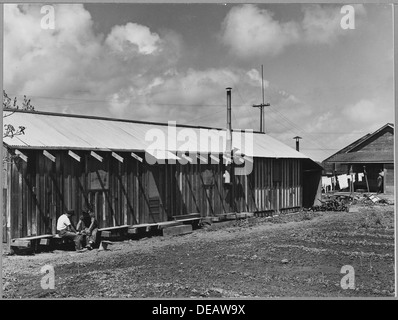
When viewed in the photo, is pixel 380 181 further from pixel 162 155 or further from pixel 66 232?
pixel 66 232

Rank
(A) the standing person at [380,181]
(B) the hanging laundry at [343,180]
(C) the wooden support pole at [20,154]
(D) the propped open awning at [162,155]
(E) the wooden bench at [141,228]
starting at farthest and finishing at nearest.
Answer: (B) the hanging laundry at [343,180] < (A) the standing person at [380,181] < (D) the propped open awning at [162,155] < (E) the wooden bench at [141,228] < (C) the wooden support pole at [20,154]

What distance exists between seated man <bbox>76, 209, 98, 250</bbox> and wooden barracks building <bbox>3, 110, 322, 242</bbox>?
0.30 m

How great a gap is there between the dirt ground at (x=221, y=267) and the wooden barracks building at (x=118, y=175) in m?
1.49

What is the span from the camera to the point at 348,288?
970 centimetres

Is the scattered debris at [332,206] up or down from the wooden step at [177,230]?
up

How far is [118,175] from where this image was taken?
16.0m

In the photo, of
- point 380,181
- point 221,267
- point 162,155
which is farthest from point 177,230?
point 380,181

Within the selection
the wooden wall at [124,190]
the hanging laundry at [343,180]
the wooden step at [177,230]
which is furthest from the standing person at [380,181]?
the wooden step at [177,230]

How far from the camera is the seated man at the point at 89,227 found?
45.8ft

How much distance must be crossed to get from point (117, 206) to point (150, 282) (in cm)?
643

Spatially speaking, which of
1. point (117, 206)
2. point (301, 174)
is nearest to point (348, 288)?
point (117, 206)

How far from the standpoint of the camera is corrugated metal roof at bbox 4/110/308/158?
14398mm

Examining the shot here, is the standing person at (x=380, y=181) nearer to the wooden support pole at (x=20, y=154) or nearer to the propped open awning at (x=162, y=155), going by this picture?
the propped open awning at (x=162, y=155)
